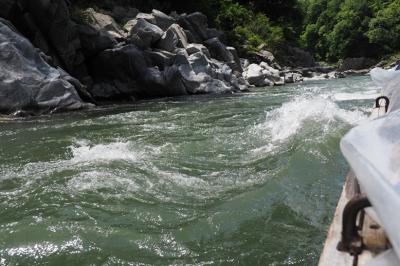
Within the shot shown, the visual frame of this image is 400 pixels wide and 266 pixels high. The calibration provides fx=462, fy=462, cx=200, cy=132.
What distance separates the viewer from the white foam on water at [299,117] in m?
8.63

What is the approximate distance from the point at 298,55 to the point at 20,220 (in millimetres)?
40673

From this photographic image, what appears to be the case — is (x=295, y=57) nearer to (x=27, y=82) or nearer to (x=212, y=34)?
(x=212, y=34)

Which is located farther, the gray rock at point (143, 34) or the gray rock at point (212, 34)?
the gray rock at point (212, 34)

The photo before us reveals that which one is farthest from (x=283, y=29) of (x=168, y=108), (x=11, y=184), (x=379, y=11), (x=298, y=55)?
(x=11, y=184)

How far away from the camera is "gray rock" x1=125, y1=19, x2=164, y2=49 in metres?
20.0

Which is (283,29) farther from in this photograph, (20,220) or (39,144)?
(20,220)

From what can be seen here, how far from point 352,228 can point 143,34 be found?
19044mm

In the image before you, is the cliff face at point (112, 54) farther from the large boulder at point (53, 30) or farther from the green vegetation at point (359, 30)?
the green vegetation at point (359, 30)

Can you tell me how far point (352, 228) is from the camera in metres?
2.03

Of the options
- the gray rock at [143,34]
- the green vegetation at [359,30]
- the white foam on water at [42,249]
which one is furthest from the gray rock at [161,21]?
the green vegetation at [359,30]

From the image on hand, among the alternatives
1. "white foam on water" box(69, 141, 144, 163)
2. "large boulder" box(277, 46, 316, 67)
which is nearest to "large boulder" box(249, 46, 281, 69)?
"large boulder" box(277, 46, 316, 67)

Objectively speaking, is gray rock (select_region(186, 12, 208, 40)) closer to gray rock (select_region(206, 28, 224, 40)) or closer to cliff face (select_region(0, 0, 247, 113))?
gray rock (select_region(206, 28, 224, 40))

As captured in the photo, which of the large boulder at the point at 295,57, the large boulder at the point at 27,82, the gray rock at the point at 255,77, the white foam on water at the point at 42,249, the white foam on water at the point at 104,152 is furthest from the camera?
the large boulder at the point at 295,57

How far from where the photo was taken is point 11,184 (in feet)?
19.1
